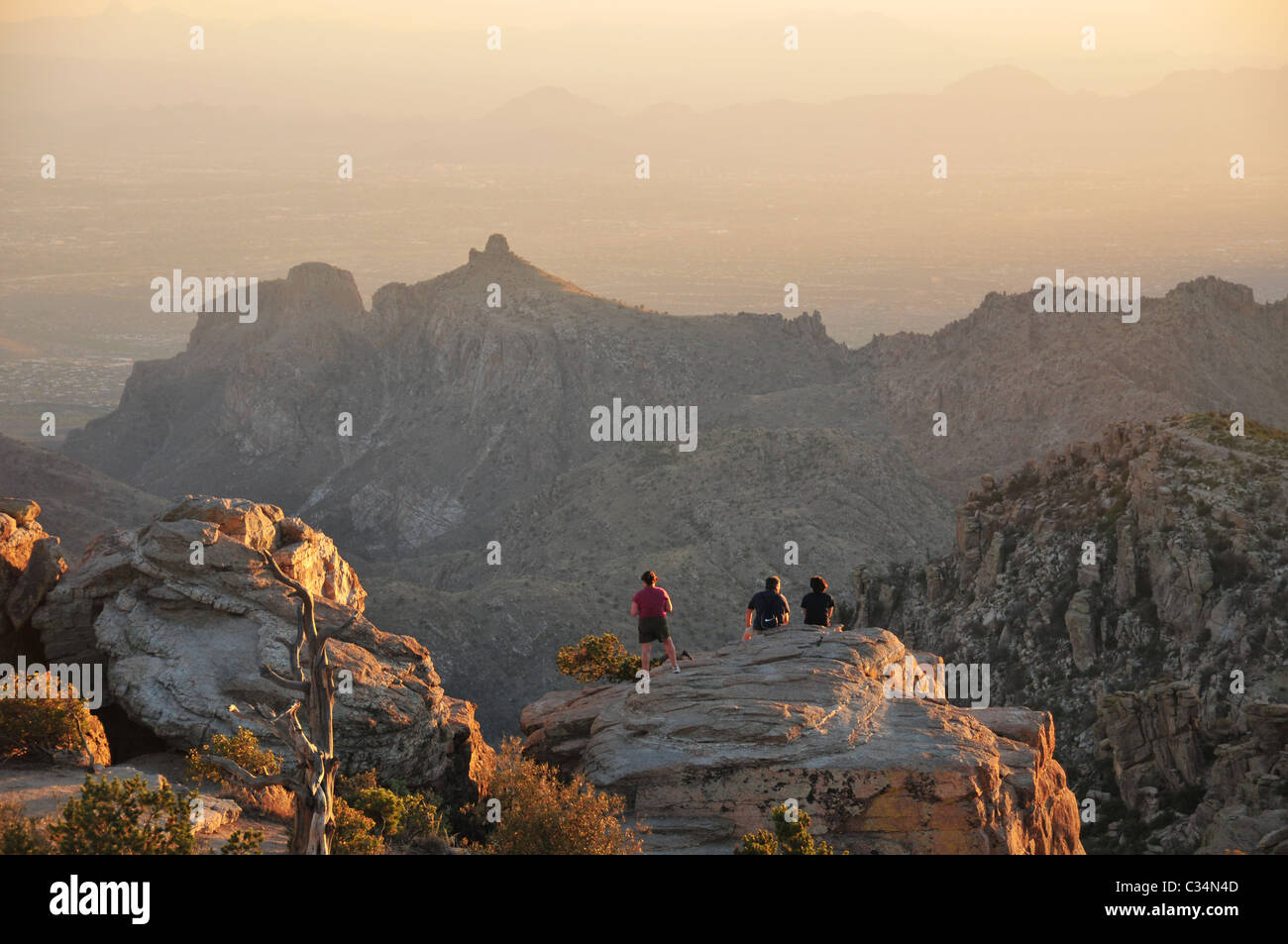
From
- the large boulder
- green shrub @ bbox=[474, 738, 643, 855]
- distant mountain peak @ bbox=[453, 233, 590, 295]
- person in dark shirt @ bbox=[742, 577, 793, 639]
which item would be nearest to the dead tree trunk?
green shrub @ bbox=[474, 738, 643, 855]

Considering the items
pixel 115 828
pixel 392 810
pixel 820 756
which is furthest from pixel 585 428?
pixel 115 828

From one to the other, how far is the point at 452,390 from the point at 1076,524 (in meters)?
75.1

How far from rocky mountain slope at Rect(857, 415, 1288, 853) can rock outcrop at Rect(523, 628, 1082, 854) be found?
6.45m

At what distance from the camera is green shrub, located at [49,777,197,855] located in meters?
17.2

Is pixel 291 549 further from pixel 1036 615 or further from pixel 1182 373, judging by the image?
pixel 1182 373

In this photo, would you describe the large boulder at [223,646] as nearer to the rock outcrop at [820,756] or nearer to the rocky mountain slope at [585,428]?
the rock outcrop at [820,756]

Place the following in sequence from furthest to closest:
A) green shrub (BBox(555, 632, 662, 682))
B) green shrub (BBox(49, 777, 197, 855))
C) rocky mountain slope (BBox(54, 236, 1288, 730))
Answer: rocky mountain slope (BBox(54, 236, 1288, 730)) < green shrub (BBox(555, 632, 662, 682)) < green shrub (BBox(49, 777, 197, 855))

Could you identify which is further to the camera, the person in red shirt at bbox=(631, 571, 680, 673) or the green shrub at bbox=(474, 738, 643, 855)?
the person in red shirt at bbox=(631, 571, 680, 673)

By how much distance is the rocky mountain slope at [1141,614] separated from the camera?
104 ft

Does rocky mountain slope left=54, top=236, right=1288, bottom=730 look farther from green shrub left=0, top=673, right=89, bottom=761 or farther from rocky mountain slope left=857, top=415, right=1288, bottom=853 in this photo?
green shrub left=0, top=673, right=89, bottom=761

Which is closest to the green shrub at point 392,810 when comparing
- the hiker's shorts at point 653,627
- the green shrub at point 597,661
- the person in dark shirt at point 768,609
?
the hiker's shorts at point 653,627

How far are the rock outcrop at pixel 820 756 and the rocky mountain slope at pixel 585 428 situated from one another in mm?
32722

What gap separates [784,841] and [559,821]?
3673mm
